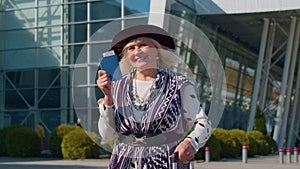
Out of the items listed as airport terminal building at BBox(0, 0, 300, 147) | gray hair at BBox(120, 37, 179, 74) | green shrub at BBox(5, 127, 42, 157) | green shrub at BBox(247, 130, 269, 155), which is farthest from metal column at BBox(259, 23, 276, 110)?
gray hair at BBox(120, 37, 179, 74)

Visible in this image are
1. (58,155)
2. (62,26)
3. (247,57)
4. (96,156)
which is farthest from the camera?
(247,57)

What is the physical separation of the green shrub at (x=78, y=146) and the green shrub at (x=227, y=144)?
4520 mm

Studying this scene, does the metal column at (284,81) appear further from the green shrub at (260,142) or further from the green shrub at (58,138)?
the green shrub at (58,138)

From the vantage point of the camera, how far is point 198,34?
9.23 ft

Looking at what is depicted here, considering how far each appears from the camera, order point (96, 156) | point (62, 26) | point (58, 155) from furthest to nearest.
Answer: point (62, 26) < point (58, 155) < point (96, 156)

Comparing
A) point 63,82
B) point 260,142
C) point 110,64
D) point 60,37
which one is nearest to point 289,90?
point 260,142

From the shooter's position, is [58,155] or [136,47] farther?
[58,155]

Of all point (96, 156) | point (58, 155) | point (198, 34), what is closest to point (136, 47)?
point (198, 34)

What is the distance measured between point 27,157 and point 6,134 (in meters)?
1.26

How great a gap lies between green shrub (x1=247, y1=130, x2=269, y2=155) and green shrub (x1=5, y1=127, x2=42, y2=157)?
8704 millimetres

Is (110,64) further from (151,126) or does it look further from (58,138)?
(58,138)

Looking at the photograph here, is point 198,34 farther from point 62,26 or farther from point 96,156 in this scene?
point 62,26

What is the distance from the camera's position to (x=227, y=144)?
66.5 feet

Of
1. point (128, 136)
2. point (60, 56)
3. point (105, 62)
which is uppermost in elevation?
point (60, 56)
